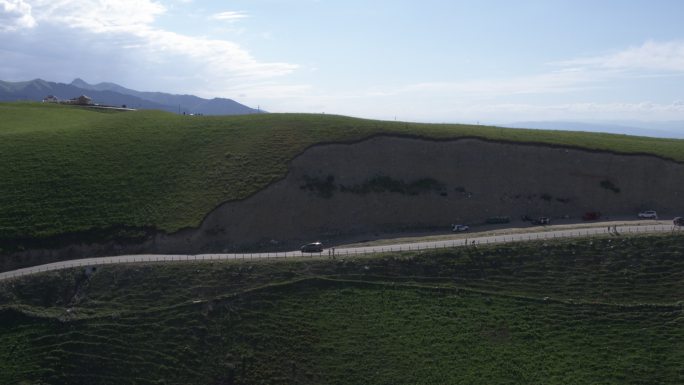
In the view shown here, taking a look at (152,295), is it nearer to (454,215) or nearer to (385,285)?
(385,285)

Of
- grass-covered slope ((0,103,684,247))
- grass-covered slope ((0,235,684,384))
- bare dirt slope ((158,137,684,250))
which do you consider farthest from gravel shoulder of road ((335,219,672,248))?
grass-covered slope ((0,103,684,247))

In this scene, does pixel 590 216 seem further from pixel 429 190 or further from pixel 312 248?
pixel 312 248

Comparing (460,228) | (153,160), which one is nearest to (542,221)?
(460,228)

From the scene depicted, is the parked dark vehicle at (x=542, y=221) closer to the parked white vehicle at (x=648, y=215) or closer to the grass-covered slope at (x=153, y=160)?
the parked white vehicle at (x=648, y=215)

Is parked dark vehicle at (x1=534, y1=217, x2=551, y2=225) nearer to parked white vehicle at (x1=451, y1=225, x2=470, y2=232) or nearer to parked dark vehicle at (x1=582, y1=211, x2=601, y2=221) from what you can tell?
parked dark vehicle at (x1=582, y1=211, x2=601, y2=221)

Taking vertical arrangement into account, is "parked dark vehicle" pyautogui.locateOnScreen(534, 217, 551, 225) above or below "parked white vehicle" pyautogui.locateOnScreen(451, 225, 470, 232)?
above

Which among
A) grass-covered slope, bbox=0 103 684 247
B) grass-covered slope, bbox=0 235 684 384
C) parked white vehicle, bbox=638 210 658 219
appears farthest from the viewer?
parked white vehicle, bbox=638 210 658 219

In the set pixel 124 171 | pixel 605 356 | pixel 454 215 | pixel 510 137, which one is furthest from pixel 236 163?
pixel 605 356
